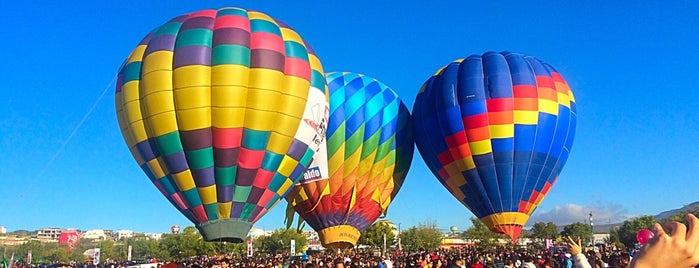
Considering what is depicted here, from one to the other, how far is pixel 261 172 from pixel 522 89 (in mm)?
10234

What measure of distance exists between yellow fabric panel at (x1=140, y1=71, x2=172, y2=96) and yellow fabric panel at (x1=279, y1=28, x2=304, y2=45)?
346cm

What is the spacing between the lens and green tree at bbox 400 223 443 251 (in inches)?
2835

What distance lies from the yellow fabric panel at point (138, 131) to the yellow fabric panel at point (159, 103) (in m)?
0.32

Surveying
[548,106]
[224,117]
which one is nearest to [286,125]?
[224,117]

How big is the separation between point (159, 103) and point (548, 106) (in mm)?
13281

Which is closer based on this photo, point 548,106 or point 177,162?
point 177,162

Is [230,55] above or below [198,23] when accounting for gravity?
below

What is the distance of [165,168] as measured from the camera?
1555 centimetres

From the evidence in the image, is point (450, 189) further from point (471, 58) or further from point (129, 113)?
point (129, 113)

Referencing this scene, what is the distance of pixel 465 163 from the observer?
2161 centimetres

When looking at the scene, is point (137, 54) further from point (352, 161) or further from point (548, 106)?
point (548, 106)

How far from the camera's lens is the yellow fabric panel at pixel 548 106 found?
835 inches

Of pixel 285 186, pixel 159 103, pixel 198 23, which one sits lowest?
pixel 285 186

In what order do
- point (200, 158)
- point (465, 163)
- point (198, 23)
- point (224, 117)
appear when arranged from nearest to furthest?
point (224, 117), point (200, 158), point (198, 23), point (465, 163)
